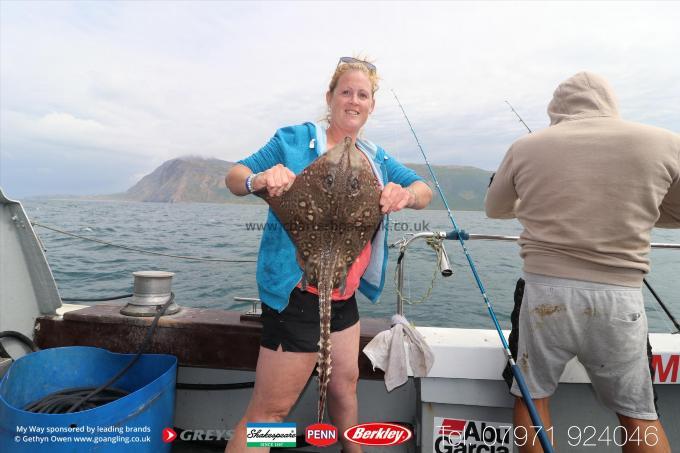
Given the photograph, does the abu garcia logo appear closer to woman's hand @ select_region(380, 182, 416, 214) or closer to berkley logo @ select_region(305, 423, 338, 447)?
berkley logo @ select_region(305, 423, 338, 447)

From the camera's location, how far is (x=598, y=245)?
210 centimetres

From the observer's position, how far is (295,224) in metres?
2.09

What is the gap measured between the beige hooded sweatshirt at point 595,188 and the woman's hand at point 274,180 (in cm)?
156

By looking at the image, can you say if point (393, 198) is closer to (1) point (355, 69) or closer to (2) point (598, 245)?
(1) point (355, 69)

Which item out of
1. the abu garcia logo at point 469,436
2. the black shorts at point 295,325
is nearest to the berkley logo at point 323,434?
the black shorts at point 295,325

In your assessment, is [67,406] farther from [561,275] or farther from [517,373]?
[561,275]

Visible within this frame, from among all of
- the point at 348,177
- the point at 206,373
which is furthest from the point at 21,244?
the point at 348,177

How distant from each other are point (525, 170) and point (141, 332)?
3.27 meters

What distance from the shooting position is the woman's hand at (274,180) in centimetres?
187

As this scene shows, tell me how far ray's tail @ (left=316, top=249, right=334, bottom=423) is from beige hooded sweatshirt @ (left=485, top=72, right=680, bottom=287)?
134 centimetres

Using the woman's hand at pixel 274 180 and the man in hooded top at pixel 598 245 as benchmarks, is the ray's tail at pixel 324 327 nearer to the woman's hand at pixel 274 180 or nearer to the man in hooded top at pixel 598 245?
the woman's hand at pixel 274 180

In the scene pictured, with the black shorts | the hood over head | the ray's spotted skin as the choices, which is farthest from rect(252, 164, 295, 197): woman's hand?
the hood over head

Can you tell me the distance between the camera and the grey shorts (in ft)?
6.88

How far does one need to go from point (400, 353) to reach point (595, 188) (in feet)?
5.66
